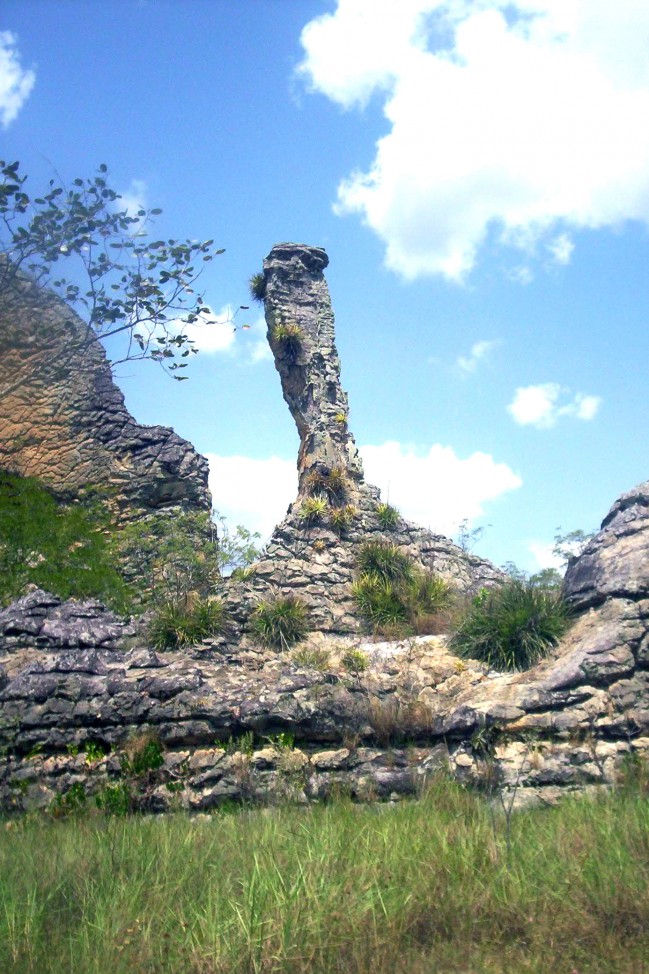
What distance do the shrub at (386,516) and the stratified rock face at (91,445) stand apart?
14.2 feet

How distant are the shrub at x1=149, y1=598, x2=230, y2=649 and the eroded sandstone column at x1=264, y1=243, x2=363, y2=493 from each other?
19.3 feet

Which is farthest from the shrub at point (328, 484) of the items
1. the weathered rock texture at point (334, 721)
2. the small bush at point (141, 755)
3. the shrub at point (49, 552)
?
the small bush at point (141, 755)

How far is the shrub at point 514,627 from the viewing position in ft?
39.0

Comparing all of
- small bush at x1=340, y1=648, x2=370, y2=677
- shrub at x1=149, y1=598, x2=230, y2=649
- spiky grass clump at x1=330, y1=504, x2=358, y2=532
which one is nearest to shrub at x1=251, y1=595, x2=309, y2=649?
shrub at x1=149, y1=598, x2=230, y2=649

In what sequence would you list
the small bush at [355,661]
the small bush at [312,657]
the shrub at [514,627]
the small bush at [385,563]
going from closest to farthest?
the shrub at [514,627] < the small bush at [312,657] < the small bush at [355,661] < the small bush at [385,563]

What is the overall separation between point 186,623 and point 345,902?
8.90 metres

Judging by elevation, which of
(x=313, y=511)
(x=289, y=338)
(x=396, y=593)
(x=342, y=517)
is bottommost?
(x=396, y=593)

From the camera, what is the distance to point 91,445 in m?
20.4

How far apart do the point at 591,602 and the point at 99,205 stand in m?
8.43

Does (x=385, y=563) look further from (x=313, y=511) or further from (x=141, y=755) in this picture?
(x=141, y=755)

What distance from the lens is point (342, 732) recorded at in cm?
1086

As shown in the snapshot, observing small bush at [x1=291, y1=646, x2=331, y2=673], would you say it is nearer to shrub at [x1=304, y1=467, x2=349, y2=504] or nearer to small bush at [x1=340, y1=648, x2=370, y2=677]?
small bush at [x1=340, y1=648, x2=370, y2=677]

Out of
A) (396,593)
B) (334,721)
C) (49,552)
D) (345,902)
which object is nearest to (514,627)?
(334,721)

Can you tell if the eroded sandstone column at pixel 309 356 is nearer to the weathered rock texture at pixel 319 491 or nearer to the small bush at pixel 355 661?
the weathered rock texture at pixel 319 491
